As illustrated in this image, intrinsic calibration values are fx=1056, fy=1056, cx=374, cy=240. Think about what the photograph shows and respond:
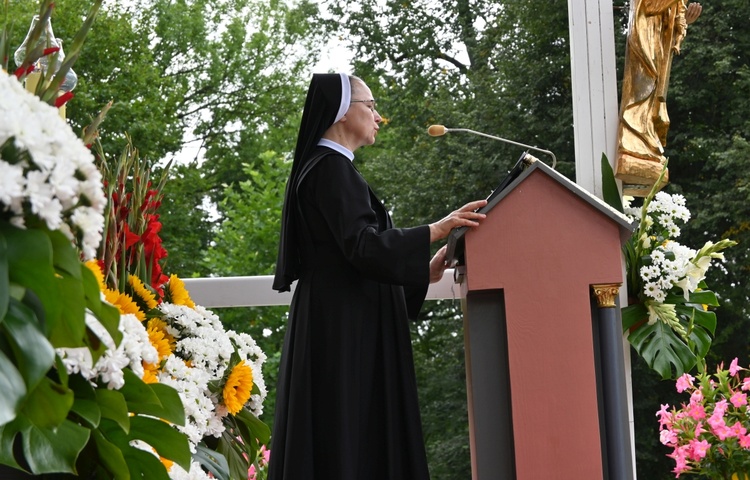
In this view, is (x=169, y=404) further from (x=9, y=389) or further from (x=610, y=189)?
(x=610, y=189)

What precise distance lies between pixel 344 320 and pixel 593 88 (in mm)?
1750

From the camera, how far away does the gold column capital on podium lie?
8.78 feet

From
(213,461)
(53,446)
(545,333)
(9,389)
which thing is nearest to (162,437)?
(53,446)

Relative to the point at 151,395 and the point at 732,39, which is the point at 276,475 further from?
the point at 732,39

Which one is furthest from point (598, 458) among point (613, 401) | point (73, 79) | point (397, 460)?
point (73, 79)

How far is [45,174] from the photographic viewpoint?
50.9 inches

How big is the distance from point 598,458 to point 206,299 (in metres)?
1.73

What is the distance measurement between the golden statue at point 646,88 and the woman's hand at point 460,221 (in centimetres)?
138

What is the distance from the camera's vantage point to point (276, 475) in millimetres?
2781

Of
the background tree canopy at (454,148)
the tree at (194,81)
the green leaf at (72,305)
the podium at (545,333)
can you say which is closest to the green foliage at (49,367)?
the green leaf at (72,305)

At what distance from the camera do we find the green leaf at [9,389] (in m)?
1.22

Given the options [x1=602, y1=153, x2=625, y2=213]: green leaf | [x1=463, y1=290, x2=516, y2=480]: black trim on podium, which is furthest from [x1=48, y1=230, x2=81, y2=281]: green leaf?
[x1=602, y1=153, x2=625, y2=213]: green leaf

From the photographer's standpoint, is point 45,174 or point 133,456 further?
point 133,456

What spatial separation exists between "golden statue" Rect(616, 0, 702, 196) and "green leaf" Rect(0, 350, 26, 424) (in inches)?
116
